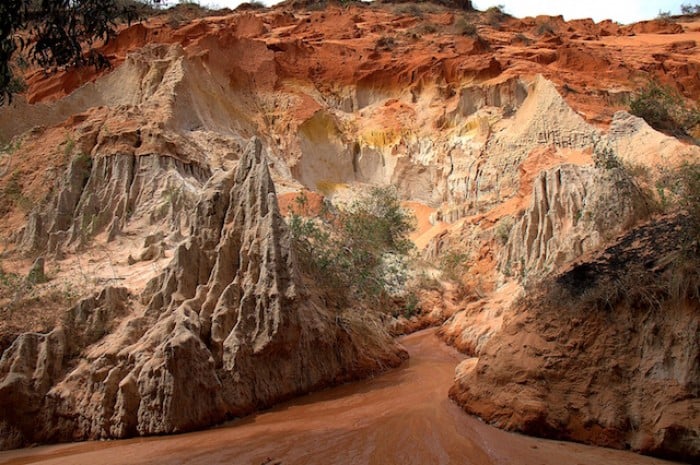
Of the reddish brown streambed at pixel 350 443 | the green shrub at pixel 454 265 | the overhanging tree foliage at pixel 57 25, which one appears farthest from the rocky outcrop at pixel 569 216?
the overhanging tree foliage at pixel 57 25

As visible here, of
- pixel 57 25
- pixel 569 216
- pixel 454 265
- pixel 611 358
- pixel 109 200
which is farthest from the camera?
pixel 454 265

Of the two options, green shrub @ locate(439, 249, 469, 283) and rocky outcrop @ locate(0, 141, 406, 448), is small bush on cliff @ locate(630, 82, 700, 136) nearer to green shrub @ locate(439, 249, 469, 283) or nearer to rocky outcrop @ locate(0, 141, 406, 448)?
green shrub @ locate(439, 249, 469, 283)

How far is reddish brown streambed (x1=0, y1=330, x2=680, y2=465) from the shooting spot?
5695mm

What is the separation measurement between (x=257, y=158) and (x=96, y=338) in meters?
4.48

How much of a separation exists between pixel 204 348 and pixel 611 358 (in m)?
5.57

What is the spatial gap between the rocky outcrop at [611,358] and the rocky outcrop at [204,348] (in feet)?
10.1

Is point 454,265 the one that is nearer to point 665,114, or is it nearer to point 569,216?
point 569,216

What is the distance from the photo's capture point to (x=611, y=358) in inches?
245

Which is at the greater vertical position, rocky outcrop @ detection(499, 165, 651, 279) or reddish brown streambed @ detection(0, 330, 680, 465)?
rocky outcrop @ detection(499, 165, 651, 279)

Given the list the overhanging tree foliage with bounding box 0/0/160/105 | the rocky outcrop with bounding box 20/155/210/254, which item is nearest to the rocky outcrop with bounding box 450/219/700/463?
the overhanging tree foliage with bounding box 0/0/160/105

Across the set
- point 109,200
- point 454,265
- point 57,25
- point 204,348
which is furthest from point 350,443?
point 454,265

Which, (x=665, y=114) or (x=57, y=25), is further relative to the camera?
(x=665, y=114)

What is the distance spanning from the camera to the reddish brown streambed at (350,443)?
5.70 m

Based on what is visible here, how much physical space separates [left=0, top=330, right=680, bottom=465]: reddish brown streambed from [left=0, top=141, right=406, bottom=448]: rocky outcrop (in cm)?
38
